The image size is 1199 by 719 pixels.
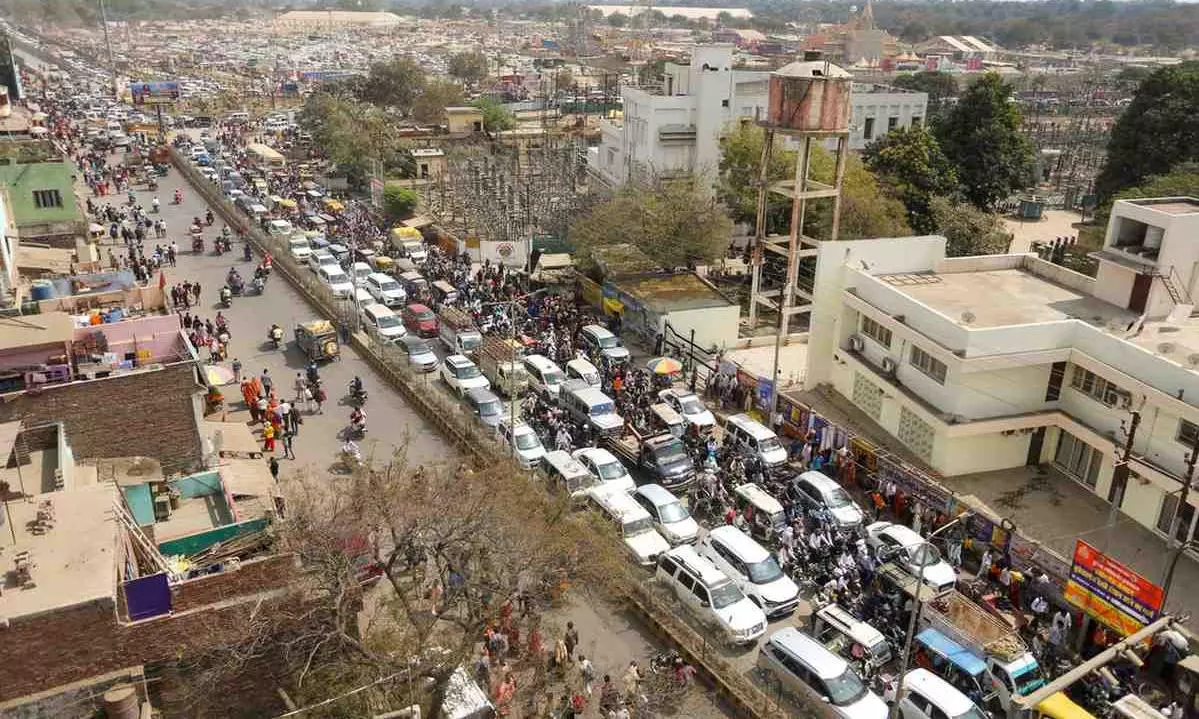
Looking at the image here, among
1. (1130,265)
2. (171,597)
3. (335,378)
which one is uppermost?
(1130,265)

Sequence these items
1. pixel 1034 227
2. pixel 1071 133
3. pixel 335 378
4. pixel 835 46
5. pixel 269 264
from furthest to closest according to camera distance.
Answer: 1. pixel 835 46
2. pixel 1071 133
3. pixel 1034 227
4. pixel 269 264
5. pixel 335 378

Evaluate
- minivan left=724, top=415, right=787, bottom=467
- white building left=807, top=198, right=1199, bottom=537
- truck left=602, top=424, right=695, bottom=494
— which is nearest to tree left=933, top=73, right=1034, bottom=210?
white building left=807, top=198, right=1199, bottom=537

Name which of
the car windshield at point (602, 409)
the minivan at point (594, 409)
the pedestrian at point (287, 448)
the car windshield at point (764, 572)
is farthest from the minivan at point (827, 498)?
the pedestrian at point (287, 448)

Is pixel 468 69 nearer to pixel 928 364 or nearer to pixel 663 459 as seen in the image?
pixel 663 459

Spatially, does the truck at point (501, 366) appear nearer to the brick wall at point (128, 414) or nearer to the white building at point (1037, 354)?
the white building at point (1037, 354)

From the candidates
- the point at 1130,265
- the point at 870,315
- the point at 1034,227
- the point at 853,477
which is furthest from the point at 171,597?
the point at 1034,227

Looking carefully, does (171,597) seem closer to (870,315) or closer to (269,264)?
(870,315)

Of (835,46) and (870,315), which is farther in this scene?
(835,46)
